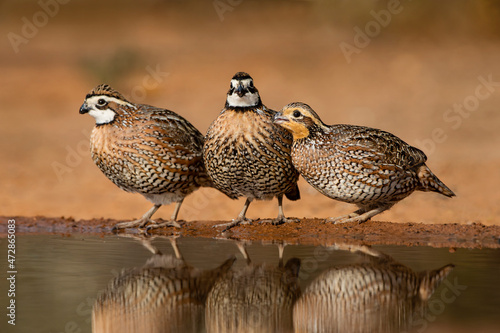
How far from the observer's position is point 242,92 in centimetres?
917

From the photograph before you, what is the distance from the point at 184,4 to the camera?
30.4 meters

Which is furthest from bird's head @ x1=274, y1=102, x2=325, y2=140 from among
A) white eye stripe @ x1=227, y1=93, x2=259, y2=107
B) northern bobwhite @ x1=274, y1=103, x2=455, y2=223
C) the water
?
the water

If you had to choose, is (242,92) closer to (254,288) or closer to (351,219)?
(351,219)

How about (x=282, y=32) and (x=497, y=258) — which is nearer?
(x=497, y=258)

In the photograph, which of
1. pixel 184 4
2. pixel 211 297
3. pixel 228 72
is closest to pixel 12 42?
pixel 184 4

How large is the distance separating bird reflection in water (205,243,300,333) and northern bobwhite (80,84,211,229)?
232cm

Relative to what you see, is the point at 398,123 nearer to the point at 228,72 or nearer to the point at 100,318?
the point at 228,72

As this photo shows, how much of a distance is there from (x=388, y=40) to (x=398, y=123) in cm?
702

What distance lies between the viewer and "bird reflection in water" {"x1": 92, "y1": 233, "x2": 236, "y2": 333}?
19.1 ft
